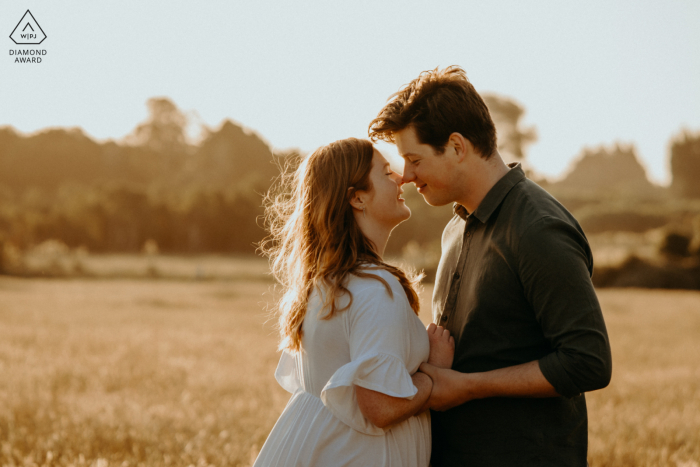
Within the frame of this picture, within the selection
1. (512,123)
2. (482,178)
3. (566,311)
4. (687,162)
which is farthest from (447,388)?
(687,162)

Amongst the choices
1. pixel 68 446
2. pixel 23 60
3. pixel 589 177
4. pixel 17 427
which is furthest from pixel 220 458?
pixel 589 177

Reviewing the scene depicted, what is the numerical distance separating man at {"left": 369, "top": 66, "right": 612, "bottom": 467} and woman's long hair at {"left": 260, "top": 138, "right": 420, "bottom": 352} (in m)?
0.31

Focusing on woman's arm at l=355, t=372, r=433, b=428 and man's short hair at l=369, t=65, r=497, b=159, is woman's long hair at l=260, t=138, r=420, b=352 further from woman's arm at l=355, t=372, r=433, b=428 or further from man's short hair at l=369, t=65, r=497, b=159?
woman's arm at l=355, t=372, r=433, b=428

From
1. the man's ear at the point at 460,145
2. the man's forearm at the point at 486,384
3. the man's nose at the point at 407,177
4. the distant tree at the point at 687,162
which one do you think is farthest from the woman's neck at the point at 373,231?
the distant tree at the point at 687,162

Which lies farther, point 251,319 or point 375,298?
point 251,319

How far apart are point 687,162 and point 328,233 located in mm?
68540

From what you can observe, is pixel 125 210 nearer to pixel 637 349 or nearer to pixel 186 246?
pixel 186 246

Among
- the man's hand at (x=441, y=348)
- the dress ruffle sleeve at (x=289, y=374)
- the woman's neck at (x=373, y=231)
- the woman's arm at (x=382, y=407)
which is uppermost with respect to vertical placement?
the woman's neck at (x=373, y=231)

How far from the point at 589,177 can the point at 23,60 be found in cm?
10141

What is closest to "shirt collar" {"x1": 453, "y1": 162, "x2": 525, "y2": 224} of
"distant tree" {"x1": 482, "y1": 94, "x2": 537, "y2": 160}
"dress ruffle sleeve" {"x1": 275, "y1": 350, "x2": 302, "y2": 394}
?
"dress ruffle sleeve" {"x1": 275, "y1": 350, "x2": 302, "y2": 394}

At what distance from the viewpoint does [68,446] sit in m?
5.02

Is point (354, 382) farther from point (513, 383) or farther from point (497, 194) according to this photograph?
point (497, 194)

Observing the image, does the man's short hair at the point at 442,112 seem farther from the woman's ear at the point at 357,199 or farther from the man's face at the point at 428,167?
the woman's ear at the point at 357,199

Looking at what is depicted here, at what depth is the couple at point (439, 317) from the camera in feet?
8.02
